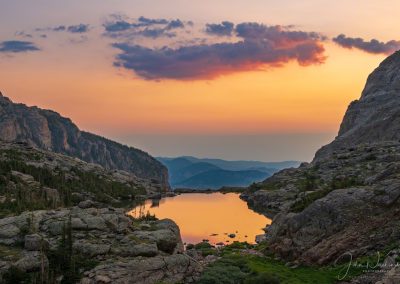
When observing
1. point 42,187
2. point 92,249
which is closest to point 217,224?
point 42,187

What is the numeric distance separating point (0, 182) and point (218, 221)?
65.6 meters

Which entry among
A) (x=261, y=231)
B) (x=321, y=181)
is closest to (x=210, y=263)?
(x=261, y=231)

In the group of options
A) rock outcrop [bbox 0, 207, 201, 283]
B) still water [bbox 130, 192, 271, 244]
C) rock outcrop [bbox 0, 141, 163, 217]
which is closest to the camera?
rock outcrop [bbox 0, 207, 201, 283]

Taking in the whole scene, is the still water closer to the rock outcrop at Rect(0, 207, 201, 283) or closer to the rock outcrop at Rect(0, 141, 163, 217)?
the rock outcrop at Rect(0, 141, 163, 217)

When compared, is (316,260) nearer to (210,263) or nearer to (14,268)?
(210,263)

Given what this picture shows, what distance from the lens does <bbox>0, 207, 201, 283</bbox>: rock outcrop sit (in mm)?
42000

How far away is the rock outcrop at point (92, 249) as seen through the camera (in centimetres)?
4200

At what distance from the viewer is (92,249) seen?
46.1 meters

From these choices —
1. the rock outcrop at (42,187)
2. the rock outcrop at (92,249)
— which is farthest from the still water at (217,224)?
the rock outcrop at (92,249)

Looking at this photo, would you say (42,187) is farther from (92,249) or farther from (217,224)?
(92,249)

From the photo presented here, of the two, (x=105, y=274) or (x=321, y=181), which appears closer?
(x=105, y=274)

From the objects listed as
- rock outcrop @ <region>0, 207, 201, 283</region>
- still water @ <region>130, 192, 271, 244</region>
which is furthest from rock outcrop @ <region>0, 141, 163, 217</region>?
rock outcrop @ <region>0, 207, 201, 283</region>

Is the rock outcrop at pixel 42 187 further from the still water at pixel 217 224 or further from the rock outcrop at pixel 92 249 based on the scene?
the rock outcrop at pixel 92 249

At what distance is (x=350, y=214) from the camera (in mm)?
48938
